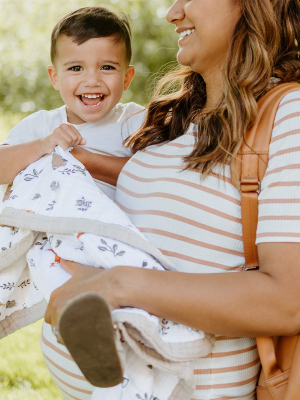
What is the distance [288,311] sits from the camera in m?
1.39

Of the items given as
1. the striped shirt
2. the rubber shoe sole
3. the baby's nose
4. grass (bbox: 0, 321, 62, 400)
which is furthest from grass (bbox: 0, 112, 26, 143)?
the rubber shoe sole

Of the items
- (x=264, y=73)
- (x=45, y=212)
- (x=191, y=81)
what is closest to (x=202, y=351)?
(x=45, y=212)

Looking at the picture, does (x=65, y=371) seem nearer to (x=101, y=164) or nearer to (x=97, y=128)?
(x=101, y=164)

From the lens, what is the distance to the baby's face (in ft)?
7.38

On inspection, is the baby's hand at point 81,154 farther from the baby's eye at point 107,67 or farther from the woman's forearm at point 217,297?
the woman's forearm at point 217,297

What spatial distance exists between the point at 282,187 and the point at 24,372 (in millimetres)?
2170

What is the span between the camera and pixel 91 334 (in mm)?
1163

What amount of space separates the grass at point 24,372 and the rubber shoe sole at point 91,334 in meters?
1.79

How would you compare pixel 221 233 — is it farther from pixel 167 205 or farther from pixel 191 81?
pixel 191 81

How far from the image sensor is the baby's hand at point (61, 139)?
1.89m

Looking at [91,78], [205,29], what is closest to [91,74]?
[91,78]

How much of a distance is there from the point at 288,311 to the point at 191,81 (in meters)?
1.06

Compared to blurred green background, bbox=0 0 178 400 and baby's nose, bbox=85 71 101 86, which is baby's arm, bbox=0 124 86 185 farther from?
blurred green background, bbox=0 0 178 400

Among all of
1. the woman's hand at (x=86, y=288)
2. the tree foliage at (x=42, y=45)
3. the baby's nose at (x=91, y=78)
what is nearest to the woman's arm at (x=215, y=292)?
the woman's hand at (x=86, y=288)
